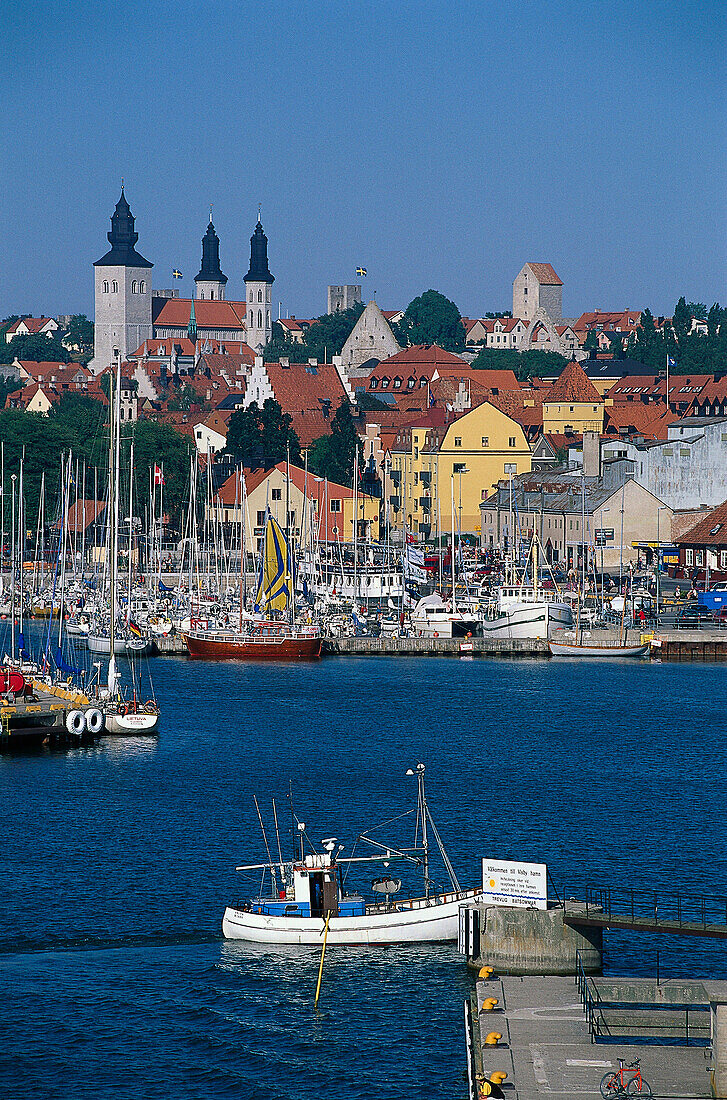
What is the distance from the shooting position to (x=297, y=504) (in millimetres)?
96938

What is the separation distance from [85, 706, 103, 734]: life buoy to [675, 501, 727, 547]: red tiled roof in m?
41.6

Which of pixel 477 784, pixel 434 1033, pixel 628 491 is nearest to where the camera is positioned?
pixel 434 1033

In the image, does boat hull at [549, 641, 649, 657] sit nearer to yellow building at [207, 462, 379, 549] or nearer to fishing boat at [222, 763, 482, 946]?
yellow building at [207, 462, 379, 549]

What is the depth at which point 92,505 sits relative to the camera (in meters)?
102

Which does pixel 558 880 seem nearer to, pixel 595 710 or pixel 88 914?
pixel 88 914

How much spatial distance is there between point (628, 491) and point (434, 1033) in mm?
63942

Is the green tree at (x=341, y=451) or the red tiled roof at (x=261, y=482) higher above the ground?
the green tree at (x=341, y=451)

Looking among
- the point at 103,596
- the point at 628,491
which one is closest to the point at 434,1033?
the point at 103,596

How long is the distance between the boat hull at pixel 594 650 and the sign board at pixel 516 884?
1648 inches

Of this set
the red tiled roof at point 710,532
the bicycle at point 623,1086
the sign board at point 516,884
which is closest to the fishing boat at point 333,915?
the sign board at point 516,884

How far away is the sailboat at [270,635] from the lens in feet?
230

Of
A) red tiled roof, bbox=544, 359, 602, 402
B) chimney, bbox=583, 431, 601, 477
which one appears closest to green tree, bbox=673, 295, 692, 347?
red tiled roof, bbox=544, 359, 602, 402

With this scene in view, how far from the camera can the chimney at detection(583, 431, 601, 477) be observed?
95.8 m

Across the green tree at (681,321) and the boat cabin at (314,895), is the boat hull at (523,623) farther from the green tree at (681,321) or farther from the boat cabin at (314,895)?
the green tree at (681,321)
